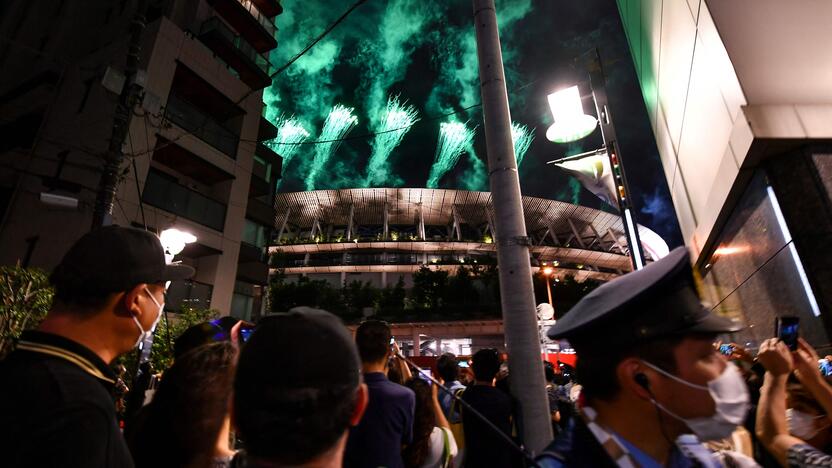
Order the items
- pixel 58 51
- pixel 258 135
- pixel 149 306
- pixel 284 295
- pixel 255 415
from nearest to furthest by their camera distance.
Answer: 1. pixel 255 415
2. pixel 149 306
3. pixel 58 51
4. pixel 258 135
5. pixel 284 295

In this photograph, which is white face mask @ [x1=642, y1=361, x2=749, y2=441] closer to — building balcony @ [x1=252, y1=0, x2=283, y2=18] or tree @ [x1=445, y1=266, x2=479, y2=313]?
building balcony @ [x1=252, y1=0, x2=283, y2=18]

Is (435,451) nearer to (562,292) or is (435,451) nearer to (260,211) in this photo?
(260,211)

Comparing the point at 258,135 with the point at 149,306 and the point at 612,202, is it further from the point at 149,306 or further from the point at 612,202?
the point at 149,306

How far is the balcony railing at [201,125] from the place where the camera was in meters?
17.3

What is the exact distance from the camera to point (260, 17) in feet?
82.6

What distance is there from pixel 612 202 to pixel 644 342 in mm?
5538

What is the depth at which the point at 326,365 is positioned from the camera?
101 centimetres

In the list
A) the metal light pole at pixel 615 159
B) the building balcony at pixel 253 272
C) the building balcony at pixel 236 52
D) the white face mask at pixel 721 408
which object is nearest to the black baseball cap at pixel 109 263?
the white face mask at pixel 721 408

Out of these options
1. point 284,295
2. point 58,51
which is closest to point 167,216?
point 58,51

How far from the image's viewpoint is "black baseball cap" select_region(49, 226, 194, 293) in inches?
63.3

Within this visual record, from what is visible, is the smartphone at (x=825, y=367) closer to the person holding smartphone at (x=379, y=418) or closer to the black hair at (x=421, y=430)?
the black hair at (x=421, y=430)

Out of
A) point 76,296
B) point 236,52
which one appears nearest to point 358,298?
point 236,52

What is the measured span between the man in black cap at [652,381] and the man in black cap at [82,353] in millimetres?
1498

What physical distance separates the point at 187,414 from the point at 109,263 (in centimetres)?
78
